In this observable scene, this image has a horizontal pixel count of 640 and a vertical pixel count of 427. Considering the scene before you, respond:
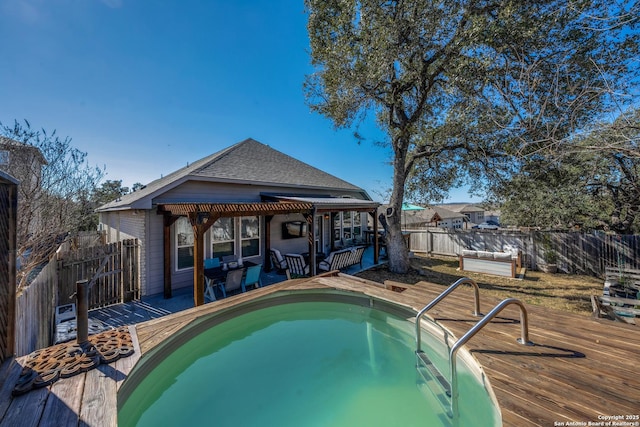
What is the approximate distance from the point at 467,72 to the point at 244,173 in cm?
874

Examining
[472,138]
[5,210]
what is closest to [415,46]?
[472,138]

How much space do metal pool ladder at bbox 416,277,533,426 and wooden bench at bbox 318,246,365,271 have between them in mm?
5570

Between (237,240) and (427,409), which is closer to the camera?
(427,409)

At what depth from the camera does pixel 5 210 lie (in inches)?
107

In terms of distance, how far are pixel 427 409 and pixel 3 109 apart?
1257cm

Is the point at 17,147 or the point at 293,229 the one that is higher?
the point at 17,147

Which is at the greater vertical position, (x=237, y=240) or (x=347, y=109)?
(x=347, y=109)

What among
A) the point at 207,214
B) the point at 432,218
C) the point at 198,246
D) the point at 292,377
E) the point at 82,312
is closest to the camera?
the point at 82,312

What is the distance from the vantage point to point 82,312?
328 cm

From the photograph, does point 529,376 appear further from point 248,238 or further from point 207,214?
point 248,238

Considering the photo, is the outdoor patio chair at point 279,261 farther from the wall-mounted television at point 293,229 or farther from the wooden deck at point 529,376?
the wooden deck at point 529,376

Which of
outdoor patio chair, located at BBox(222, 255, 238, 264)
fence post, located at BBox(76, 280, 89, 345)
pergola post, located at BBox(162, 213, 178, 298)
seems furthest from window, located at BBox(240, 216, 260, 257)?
fence post, located at BBox(76, 280, 89, 345)

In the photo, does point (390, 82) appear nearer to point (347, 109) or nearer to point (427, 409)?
point (347, 109)

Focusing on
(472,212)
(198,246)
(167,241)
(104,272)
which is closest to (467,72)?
(198,246)
